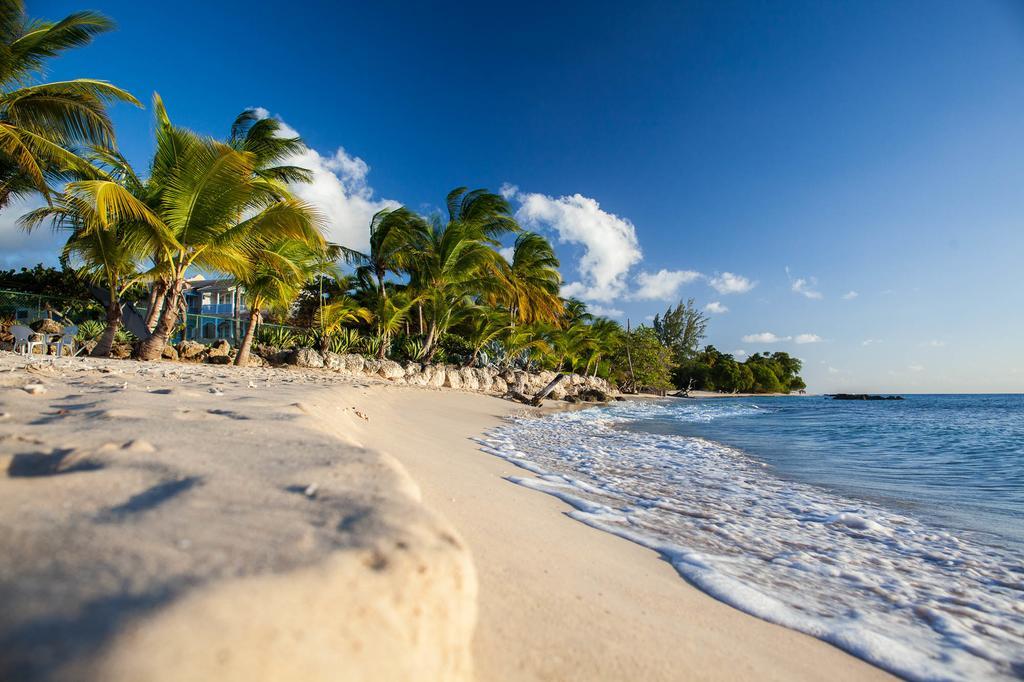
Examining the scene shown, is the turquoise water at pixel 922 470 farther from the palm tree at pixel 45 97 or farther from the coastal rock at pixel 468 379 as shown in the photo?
the palm tree at pixel 45 97

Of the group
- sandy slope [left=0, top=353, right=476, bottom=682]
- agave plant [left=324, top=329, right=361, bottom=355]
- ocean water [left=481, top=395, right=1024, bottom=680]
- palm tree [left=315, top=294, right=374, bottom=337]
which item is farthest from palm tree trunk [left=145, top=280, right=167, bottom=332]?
sandy slope [left=0, top=353, right=476, bottom=682]

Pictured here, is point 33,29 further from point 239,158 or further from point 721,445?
point 721,445

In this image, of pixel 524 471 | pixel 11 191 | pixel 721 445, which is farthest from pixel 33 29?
pixel 721 445

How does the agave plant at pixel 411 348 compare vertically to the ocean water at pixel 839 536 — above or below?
above

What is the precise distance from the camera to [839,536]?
2855 mm

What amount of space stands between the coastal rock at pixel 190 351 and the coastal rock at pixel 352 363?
3.41 meters

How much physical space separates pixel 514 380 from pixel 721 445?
12.7 metres

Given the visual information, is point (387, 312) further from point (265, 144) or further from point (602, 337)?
→ point (602, 337)

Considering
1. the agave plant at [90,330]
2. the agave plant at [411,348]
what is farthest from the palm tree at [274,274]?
the agave plant at [411,348]

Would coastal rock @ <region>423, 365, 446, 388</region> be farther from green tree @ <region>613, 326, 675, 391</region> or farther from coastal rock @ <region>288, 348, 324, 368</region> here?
green tree @ <region>613, 326, 675, 391</region>

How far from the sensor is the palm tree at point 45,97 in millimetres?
8742

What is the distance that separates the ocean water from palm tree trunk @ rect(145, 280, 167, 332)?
822 centimetres

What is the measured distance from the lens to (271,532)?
3.10ft

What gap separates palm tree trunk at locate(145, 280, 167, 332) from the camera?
9.72 metres
